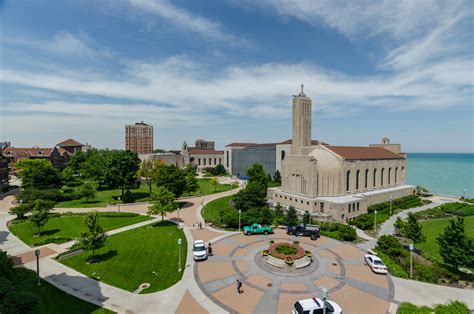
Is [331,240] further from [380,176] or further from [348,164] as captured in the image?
[380,176]

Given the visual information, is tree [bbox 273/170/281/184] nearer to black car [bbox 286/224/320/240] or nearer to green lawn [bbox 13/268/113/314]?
black car [bbox 286/224/320/240]

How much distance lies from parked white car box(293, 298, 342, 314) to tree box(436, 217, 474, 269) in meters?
14.9

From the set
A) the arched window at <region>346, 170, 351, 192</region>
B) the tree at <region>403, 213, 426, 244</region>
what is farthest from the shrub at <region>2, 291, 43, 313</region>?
the arched window at <region>346, 170, 351, 192</region>

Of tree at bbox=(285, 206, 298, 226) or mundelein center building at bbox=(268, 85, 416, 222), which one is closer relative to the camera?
tree at bbox=(285, 206, 298, 226)

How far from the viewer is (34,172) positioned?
52.2 m

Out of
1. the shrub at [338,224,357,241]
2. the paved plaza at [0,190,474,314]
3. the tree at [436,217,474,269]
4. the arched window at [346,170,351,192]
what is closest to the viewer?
the paved plaza at [0,190,474,314]

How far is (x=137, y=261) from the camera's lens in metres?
24.2

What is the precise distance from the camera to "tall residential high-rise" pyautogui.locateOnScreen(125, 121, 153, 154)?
179 meters

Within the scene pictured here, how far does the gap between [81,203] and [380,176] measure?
7004 cm

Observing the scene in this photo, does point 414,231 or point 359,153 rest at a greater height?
point 359,153

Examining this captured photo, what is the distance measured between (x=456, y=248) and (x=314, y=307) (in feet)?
57.7

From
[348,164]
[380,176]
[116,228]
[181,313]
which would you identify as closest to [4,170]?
[116,228]

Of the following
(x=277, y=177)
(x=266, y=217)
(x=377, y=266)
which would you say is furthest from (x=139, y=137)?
(x=377, y=266)

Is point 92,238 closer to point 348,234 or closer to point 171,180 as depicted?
point 171,180
